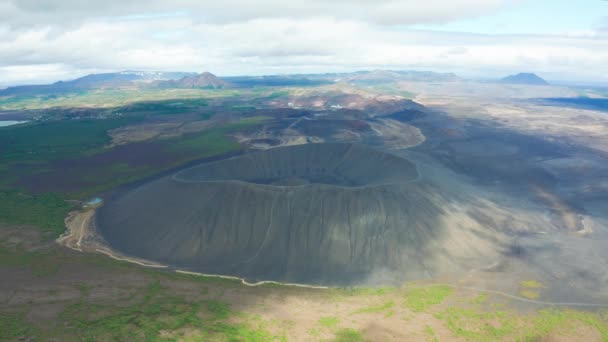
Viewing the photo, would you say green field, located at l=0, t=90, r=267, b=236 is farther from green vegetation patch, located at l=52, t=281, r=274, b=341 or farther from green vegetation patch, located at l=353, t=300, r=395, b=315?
green vegetation patch, located at l=353, t=300, r=395, b=315

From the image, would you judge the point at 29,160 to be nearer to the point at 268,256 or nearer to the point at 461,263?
the point at 268,256

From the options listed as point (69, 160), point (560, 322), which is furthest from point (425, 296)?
point (69, 160)

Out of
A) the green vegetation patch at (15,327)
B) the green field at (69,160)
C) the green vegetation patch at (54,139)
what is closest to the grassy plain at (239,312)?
the green vegetation patch at (15,327)

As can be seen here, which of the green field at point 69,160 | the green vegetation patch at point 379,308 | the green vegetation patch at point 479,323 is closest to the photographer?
the green vegetation patch at point 479,323

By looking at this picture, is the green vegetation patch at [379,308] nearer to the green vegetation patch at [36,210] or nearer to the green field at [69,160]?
the green vegetation patch at [36,210]

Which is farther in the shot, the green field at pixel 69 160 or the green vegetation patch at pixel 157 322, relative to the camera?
the green field at pixel 69 160

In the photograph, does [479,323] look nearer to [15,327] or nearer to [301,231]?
[301,231]
